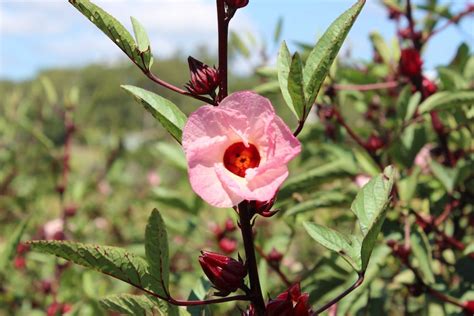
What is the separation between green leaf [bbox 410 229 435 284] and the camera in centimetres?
120

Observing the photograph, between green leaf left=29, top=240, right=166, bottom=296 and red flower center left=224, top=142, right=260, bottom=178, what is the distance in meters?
0.17

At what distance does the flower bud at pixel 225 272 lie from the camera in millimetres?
765

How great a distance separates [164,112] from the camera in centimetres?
78

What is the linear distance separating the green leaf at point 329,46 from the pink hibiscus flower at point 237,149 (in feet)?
0.23

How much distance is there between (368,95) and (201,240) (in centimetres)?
75

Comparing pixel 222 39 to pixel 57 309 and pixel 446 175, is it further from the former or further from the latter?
pixel 57 309

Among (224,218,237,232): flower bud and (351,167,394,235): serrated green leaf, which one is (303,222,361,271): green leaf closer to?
(351,167,394,235): serrated green leaf

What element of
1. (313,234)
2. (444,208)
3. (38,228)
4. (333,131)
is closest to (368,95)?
(333,131)

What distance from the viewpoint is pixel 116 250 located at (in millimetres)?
762

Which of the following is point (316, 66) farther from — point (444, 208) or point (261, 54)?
point (261, 54)

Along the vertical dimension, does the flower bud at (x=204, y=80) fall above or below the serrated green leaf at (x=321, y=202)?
above

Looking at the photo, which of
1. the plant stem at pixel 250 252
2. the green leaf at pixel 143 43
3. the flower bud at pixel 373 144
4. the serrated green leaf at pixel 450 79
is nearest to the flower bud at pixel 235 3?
the green leaf at pixel 143 43

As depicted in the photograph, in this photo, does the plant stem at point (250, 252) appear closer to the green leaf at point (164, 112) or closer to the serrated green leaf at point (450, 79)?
the green leaf at point (164, 112)

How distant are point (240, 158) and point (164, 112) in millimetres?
115
